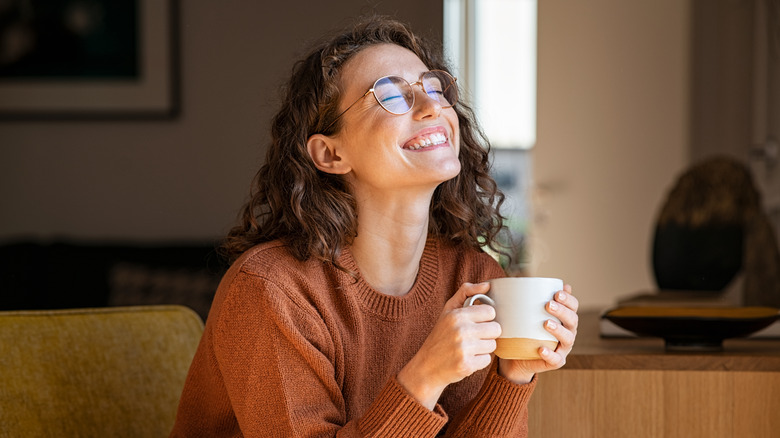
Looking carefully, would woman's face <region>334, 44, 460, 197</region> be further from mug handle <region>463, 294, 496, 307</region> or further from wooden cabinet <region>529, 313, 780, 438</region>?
wooden cabinet <region>529, 313, 780, 438</region>

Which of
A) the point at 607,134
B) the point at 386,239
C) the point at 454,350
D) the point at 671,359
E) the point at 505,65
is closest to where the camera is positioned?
the point at 454,350

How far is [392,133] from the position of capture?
45.8 inches

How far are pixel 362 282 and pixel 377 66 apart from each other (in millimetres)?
320

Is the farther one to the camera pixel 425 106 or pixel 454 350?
pixel 425 106

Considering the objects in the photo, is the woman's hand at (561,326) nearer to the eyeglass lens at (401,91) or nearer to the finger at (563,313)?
the finger at (563,313)

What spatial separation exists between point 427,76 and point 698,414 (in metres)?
0.61

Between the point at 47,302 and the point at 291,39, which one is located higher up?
the point at 291,39

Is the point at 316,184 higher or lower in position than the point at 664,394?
higher

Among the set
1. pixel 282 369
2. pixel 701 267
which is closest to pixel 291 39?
pixel 701 267

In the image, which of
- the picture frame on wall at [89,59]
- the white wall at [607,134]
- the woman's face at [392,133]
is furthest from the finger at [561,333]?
the white wall at [607,134]

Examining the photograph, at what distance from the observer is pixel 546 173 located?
4.99 m

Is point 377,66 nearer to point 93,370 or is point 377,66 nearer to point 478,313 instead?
point 478,313

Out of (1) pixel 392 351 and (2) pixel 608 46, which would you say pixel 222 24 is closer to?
(1) pixel 392 351

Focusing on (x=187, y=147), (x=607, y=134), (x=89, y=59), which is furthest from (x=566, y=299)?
(x=607, y=134)
